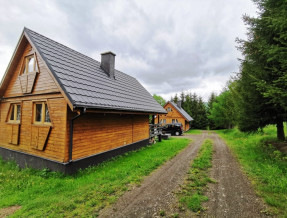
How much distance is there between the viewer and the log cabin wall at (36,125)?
20.3 ft

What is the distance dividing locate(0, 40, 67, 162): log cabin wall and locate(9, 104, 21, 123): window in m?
0.22

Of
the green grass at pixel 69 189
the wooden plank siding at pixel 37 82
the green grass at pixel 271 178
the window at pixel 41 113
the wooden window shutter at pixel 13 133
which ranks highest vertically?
the wooden plank siding at pixel 37 82

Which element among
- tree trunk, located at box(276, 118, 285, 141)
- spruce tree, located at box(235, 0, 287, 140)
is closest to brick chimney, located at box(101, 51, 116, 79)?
spruce tree, located at box(235, 0, 287, 140)

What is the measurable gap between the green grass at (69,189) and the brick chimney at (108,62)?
23.2 ft

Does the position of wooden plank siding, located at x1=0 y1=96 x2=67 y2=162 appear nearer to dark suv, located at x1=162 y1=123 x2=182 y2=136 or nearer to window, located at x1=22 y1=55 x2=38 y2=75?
window, located at x1=22 y1=55 x2=38 y2=75

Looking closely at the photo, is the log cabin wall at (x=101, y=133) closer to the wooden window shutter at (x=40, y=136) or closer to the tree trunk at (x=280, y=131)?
the wooden window shutter at (x=40, y=136)

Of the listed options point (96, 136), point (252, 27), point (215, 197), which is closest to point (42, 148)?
point (96, 136)

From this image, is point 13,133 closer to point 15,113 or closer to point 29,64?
point 15,113

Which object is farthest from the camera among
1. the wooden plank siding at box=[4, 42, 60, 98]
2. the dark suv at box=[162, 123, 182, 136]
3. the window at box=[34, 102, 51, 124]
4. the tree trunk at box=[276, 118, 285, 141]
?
the dark suv at box=[162, 123, 182, 136]

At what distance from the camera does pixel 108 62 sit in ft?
36.5

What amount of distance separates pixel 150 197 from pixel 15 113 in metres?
9.52

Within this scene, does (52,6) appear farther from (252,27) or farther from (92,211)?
(252,27)

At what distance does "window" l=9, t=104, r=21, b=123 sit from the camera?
28.1ft

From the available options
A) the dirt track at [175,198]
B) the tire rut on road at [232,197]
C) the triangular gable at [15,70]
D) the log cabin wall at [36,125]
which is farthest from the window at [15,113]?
the tire rut on road at [232,197]
